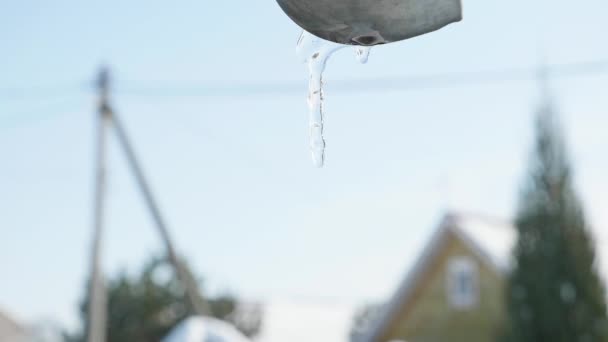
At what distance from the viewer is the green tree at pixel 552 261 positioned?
13617 millimetres

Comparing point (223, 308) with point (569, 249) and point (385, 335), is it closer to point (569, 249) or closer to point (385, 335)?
point (385, 335)

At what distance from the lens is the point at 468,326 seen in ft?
60.0

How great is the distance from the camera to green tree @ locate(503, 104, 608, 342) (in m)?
13.6

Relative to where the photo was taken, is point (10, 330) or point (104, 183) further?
point (10, 330)

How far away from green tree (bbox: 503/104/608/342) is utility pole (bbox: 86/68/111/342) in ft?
20.8

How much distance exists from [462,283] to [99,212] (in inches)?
352

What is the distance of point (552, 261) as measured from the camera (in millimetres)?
14094

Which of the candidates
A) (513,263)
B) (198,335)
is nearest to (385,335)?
(513,263)

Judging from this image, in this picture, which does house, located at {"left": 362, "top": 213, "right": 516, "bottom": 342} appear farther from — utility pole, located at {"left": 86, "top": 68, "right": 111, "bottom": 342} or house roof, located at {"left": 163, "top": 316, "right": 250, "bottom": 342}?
house roof, located at {"left": 163, "top": 316, "right": 250, "bottom": 342}

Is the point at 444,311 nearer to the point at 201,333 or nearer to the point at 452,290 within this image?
the point at 452,290

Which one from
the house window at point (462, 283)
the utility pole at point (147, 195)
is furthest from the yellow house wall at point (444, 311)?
the utility pole at point (147, 195)

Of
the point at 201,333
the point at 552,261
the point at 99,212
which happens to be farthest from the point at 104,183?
the point at 552,261

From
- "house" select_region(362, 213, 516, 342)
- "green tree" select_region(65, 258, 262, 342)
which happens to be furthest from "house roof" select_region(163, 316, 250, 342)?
"green tree" select_region(65, 258, 262, 342)

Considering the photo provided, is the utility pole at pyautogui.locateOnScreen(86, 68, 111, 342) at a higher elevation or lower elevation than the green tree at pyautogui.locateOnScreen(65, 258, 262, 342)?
higher
